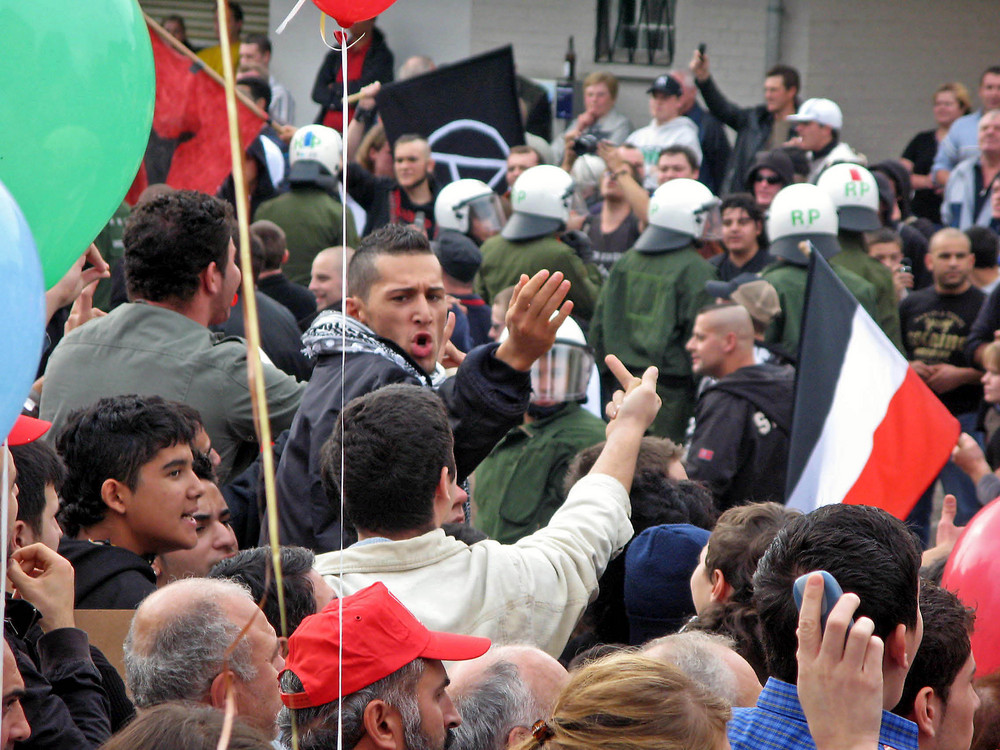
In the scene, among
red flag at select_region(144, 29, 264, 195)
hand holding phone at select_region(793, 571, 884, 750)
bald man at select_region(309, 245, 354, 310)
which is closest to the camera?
hand holding phone at select_region(793, 571, 884, 750)

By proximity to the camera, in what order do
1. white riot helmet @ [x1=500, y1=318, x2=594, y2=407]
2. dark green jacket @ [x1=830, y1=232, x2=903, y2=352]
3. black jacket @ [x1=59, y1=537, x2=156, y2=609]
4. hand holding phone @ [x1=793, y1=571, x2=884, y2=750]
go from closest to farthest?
hand holding phone @ [x1=793, y1=571, x2=884, y2=750] < black jacket @ [x1=59, y1=537, x2=156, y2=609] < white riot helmet @ [x1=500, y1=318, x2=594, y2=407] < dark green jacket @ [x1=830, y1=232, x2=903, y2=352]

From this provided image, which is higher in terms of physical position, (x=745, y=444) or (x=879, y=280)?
(x=879, y=280)

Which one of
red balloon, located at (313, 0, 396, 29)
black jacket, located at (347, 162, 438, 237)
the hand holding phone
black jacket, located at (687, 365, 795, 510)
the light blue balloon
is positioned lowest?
black jacket, located at (687, 365, 795, 510)

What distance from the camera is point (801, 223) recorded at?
7625 millimetres

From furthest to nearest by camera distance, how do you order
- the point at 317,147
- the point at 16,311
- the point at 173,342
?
the point at 317,147 → the point at 173,342 → the point at 16,311

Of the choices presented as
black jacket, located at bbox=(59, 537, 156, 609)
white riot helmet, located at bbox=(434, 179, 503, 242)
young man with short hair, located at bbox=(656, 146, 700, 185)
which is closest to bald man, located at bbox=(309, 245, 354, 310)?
white riot helmet, located at bbox=(434, 179, 503, 242)

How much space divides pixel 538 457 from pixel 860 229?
163 inches

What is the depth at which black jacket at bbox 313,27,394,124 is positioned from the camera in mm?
12398

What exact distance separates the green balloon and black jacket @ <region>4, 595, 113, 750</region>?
641 mm

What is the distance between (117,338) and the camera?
365 centimetres

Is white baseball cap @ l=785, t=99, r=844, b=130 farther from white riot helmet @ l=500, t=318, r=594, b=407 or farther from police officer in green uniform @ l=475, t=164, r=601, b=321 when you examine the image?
white riot helmet @ l=500, t=318, r=594, b=407

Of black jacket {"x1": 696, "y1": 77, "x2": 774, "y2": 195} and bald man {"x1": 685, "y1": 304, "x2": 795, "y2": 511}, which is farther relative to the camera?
black jacket {"x1": 696, "y1": 77, "x2": 774, "y2": 195}

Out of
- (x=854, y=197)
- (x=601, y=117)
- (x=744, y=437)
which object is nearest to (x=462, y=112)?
(x=854, y=197)

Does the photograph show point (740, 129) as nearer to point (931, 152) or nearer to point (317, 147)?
point (931, 152)
